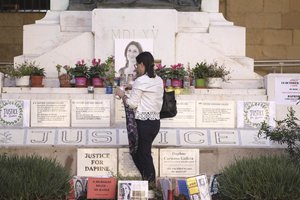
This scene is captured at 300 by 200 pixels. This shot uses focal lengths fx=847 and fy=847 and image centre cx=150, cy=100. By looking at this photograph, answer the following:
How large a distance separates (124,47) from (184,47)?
1.13m

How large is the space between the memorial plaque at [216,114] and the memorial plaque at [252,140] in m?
0.38

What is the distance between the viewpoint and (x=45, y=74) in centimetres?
1476

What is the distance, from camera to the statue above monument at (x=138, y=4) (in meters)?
15.3

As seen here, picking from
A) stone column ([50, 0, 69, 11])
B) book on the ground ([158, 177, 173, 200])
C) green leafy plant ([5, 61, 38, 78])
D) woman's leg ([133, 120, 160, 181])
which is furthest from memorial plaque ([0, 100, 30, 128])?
book on the ground ([158, 177, 173, 200])

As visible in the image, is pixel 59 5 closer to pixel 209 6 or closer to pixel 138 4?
pixel 138 4

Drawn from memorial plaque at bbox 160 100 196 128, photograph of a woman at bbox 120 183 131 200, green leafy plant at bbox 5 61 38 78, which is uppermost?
green leafy plant at bbox 5 61 38 78

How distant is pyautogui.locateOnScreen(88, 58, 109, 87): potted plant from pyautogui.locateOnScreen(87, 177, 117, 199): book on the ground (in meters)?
4.08

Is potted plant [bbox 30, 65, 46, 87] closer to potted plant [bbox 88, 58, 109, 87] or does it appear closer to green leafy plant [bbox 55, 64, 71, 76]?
green leafy plant [bbox 55, 64, 71, 76]

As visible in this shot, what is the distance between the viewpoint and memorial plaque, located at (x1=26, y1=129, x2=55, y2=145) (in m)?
12.8

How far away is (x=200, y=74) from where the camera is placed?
14250mm

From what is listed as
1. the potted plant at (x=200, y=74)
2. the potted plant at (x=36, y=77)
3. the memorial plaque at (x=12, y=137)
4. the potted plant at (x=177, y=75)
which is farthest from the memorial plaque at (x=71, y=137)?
the potted plant at (x=200, y=74)

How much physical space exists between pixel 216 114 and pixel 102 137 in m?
1.93

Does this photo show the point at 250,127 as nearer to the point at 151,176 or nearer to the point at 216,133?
the point at 216,133

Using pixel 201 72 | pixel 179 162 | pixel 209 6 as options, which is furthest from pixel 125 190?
pixel 209 6
